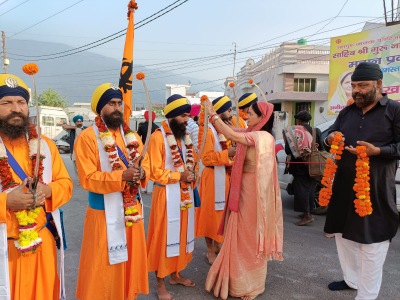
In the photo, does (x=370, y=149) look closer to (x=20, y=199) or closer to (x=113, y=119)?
(x=113, y=119)

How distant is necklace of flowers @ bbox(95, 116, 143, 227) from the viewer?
8.89 feet

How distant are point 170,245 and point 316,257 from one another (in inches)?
84.6

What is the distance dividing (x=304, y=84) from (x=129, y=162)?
22366mm

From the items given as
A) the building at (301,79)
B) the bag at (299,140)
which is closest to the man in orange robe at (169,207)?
the bag at (299,140)

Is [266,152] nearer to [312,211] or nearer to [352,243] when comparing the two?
[352,243]

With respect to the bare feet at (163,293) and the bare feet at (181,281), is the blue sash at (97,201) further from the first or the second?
the bare feet at (181,281)

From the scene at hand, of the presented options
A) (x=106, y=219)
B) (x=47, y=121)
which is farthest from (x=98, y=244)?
(x=47, y=121)

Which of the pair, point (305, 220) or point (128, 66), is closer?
point (128, 66)

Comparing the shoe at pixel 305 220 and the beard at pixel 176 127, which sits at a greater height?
the beard at pixel 176 127

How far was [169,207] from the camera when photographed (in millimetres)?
3338

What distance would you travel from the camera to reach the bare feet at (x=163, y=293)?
3.28m

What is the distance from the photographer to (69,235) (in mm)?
5145

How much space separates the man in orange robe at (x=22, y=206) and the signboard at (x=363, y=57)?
962cm

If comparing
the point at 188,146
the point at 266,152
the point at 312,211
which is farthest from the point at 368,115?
the point at 312,211
